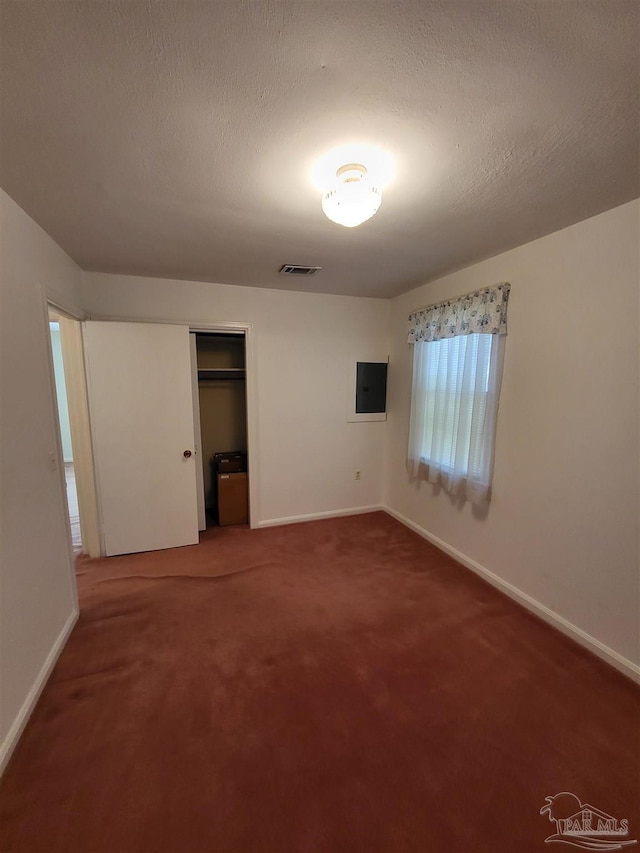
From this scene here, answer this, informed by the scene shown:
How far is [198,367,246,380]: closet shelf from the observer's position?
3.45 m

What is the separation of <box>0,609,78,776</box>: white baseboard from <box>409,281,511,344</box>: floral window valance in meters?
3.23

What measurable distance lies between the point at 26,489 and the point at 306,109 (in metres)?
1.97

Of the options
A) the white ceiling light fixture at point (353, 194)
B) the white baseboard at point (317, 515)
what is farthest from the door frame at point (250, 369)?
the white ceiling light fixture at point (353, 194)

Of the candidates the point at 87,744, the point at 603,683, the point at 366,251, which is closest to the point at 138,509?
the point at 87,744

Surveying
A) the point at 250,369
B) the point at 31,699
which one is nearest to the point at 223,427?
the point at 250,369

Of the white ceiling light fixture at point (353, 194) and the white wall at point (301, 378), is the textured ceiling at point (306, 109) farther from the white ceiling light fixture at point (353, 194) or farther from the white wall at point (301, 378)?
the white wall at point (301, 378)

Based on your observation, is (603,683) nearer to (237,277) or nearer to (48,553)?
(48,553)

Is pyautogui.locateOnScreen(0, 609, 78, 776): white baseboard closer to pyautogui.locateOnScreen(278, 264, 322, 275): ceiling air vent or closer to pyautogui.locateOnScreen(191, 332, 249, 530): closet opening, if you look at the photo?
pyautogui.locateOnScreen(191, 332, 249, 530): closet opening

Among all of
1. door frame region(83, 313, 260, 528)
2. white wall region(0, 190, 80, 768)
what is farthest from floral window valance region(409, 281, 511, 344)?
white wall region(0, 190, 80, 768)

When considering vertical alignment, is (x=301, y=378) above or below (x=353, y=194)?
below

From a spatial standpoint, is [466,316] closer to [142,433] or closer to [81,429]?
[142,433]

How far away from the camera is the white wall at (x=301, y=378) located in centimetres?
300

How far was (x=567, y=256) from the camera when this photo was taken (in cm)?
189

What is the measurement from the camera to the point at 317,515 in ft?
12.0
